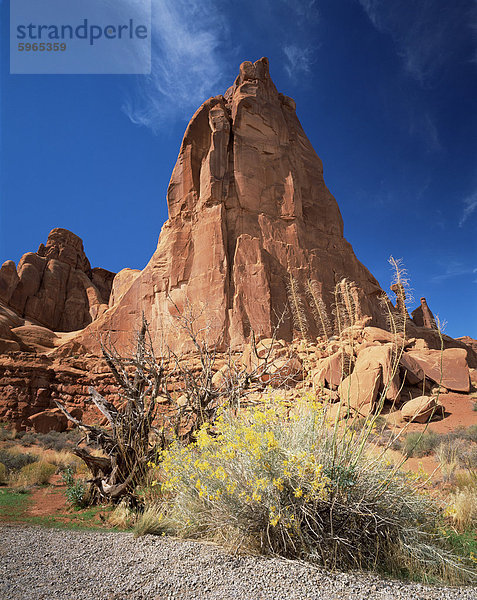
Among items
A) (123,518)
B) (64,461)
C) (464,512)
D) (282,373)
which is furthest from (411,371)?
(64,461)

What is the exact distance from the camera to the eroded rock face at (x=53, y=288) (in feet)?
146

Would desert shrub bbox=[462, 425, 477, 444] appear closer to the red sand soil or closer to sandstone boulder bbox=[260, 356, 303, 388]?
sandstone boulder bbox=[260, 356, 303, 388]

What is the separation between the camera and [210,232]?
24594mm

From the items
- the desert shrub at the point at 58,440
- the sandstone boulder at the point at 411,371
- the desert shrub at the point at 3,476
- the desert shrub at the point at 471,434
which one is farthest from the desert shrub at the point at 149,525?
the sandstone boulder at the point at 411,371

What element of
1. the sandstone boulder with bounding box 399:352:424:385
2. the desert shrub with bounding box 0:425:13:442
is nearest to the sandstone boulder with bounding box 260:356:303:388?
the sandstone boulder with bounding box 399:352:424:385

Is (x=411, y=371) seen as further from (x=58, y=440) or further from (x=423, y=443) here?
(x=58, y=440)

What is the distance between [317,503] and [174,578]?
57.8 inches

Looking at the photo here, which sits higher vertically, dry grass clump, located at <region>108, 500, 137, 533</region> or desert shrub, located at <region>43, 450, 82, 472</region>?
dry grass clump, located at <region>108, 500, 137, 533</region>

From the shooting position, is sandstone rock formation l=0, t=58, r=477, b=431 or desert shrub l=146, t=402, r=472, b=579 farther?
sandstone rock formation l=0, t=58, r=477, b=431

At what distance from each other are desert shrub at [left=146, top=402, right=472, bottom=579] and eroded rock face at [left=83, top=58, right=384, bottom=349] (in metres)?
17.3

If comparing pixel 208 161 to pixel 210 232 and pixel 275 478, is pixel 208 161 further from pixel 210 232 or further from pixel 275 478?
pixel 275 478

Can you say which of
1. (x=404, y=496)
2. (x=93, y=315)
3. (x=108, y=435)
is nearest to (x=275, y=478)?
(x=404, y=496)

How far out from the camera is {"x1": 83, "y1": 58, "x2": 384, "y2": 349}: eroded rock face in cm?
2277

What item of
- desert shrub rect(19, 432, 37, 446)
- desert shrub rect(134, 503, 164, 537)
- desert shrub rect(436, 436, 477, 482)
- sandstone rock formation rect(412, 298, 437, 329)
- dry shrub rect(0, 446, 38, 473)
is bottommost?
desert shrub rect(19, 432, 37, 446)
